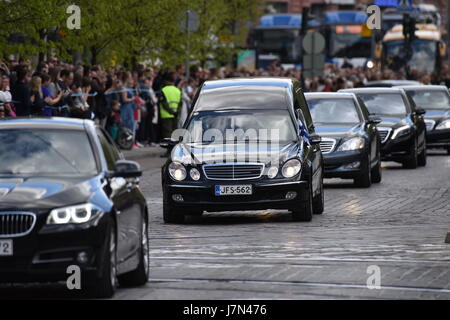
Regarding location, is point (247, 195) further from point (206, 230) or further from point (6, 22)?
point (6, 22)

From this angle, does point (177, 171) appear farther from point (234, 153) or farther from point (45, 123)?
point (45, 123)

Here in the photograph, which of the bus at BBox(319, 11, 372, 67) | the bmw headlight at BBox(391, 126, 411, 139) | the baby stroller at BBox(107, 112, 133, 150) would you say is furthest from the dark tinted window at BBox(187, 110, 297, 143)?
the bus at BBox(319, 11, 372, 67)

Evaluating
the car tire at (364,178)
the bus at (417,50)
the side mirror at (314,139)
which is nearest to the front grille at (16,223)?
the side mirror at (314,139)

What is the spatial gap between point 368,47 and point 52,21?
5552 cm

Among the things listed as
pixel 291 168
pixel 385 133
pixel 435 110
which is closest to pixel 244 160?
pixel 291 168

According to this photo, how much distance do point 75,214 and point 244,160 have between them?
25.8 ft

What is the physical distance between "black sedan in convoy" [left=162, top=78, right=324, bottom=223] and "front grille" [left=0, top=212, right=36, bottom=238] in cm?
792

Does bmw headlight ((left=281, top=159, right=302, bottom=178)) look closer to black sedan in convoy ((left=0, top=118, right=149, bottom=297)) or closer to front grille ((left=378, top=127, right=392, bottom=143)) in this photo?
black sedan in convoy ((left=0, top=118, right=149, bottom=297))

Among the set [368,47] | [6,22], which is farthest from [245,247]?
[368,47]

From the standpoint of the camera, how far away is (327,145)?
25.2 m

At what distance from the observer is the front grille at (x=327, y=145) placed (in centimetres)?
2512

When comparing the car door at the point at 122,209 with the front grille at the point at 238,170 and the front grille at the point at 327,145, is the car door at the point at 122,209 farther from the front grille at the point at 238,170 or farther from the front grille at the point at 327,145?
the front grille at the point at 327,145

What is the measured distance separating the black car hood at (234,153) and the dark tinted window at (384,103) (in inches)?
497

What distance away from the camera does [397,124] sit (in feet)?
101
